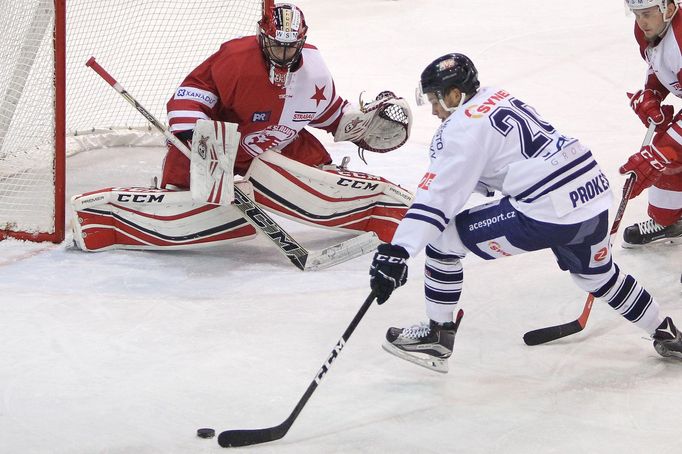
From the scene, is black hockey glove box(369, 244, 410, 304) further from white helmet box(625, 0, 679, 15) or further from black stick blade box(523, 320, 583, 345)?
white helmet box(625, 0, 679, 15)

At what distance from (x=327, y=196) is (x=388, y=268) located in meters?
1.44

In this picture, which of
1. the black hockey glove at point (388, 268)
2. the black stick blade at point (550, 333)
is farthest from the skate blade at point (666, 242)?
the black hockey glove at point (388, 268)

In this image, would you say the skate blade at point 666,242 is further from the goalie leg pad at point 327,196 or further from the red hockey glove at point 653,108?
the goalie leg pad at point 327,196

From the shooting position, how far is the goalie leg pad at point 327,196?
13.1ft

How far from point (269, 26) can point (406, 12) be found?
448 centimetres

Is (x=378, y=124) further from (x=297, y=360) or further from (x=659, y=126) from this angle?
(x=297, y=360)

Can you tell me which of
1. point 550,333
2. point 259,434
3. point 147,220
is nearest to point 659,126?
point 550,333

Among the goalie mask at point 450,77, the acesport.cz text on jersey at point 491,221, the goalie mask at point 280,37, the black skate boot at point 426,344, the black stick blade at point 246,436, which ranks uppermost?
the goalie mask at point 450,77

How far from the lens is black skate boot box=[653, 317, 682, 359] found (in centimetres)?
298

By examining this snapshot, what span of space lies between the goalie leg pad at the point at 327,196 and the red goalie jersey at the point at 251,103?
116 mm

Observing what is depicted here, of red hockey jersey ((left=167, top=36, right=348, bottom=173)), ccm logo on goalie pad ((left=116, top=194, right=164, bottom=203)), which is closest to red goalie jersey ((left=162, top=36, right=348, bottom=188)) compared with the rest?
red hockey jersey ((left=167, top=36, right=348, bottom=173))

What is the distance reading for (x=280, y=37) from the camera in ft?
12.3

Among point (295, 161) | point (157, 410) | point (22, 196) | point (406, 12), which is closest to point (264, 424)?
point (157, 410)

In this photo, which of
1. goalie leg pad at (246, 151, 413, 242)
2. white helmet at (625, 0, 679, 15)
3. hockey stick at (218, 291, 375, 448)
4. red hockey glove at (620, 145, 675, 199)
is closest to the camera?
hockey stick at (218, 291, 375, 448)
